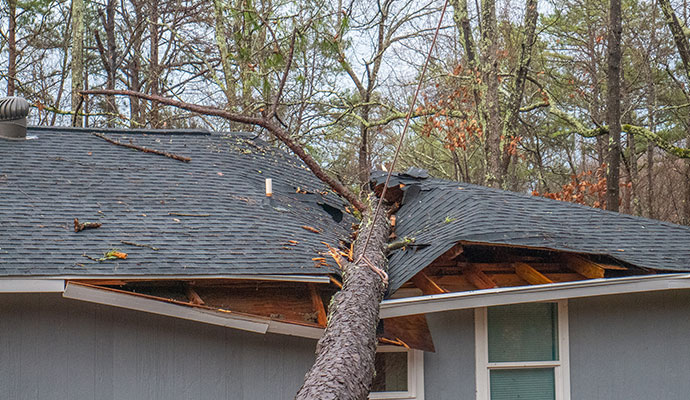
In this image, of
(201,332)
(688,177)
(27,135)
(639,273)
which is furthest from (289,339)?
(688,177)

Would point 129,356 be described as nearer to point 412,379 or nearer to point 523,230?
point 412,379

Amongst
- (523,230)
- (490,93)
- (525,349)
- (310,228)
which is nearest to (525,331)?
(525,349)

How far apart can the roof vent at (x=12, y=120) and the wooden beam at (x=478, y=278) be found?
5.52m

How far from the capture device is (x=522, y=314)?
555 centimetres

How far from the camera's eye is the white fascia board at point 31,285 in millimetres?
4504

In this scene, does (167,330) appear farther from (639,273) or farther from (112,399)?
(639,273)

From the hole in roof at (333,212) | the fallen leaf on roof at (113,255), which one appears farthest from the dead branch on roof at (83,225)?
the hole in roof at (333,212)

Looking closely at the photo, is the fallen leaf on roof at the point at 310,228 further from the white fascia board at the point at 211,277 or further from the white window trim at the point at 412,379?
the white window trim at the point at 412,379

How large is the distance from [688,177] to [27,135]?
1751 centimetres

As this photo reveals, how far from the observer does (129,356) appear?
16.6 ft

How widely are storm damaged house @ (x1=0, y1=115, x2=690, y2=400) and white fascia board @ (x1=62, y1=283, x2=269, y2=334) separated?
1 centimetres

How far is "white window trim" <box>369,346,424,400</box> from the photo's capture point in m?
5.27

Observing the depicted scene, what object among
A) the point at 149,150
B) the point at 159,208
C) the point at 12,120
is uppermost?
the point at 12,120

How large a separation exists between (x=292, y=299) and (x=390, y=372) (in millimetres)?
1068
